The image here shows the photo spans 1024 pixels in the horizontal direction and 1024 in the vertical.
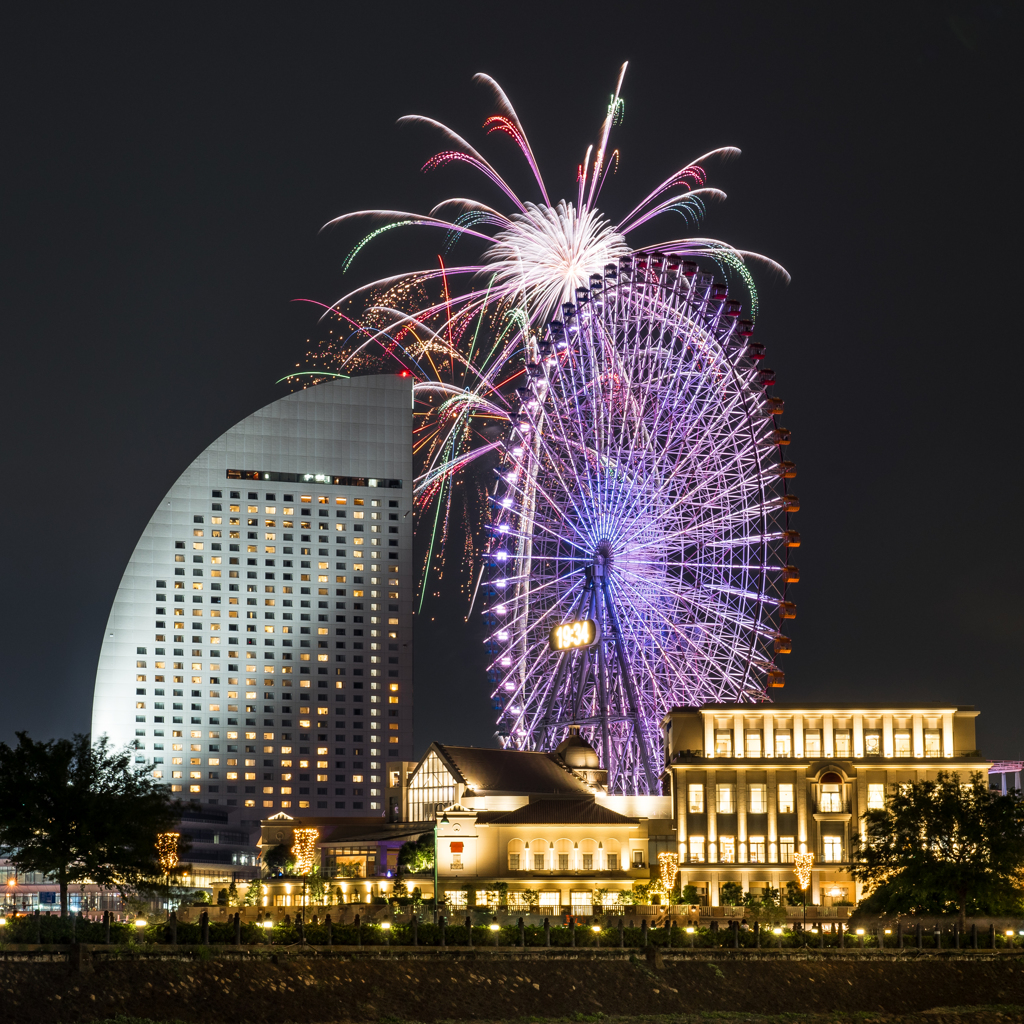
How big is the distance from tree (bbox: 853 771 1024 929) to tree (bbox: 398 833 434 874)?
3432 centimetres

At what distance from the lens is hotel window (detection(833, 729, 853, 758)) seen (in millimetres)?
128375

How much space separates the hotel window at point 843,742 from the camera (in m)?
128

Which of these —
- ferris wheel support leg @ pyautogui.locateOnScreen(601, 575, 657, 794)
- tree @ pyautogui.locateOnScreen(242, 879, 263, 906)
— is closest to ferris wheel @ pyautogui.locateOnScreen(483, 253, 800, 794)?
ferris wheel support leg @ pyautogui.locateOnScreen(601, 575, 657, 794)

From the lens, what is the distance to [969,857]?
95.6m

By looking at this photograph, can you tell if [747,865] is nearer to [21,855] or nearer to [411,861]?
[411,861]

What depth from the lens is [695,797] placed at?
127 meters

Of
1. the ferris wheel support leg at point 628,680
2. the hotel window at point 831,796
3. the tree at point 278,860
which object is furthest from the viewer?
the tree at point 278,860

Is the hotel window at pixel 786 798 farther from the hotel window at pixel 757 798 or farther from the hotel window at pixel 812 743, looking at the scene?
the hotel window at pixel 812 743

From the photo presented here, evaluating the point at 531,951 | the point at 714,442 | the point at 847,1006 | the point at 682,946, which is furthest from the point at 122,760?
the point at 714,442

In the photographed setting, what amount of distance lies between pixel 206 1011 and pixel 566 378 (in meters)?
63.4

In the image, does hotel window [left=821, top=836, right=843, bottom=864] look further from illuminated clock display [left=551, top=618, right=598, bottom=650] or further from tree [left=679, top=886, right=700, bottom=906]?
illuminated clock display [left=551, top=618, right=598, bottom=650]

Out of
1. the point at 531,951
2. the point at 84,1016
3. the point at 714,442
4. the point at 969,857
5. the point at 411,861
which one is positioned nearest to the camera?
the point at 84,1016

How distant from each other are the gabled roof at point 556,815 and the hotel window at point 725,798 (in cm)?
713

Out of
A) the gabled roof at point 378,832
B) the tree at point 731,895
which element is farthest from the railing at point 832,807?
A: the gabled roof at point 378,832
